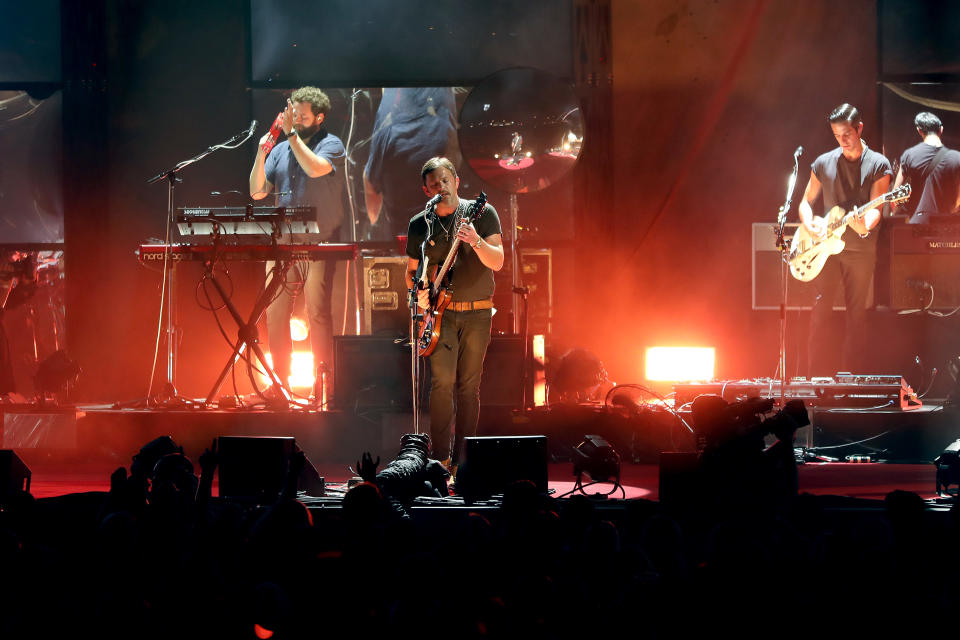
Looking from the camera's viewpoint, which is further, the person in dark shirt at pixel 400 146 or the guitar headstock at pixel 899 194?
the person in dark shirt at pixel 400 146

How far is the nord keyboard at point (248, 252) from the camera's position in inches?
248

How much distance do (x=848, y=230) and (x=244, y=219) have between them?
201 inches

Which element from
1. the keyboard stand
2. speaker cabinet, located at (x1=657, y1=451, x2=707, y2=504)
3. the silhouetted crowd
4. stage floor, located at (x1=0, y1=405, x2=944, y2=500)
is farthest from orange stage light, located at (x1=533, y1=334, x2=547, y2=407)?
the silhouetted crowd

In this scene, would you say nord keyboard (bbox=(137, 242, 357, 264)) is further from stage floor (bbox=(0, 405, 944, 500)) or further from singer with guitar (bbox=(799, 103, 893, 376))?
singer with guitar (bbox=(799, 103, 893, 376))

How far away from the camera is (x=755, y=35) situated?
7.66 m

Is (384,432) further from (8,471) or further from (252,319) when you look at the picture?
(8,471)

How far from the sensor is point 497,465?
3.63 meters

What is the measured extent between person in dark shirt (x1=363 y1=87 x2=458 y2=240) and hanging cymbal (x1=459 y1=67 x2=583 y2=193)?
460 millimetres

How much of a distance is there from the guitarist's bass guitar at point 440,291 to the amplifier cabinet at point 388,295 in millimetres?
1632

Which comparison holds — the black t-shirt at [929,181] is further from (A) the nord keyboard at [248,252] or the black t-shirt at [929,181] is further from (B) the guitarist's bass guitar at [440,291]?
(A) the nord keyboard at [248,252]

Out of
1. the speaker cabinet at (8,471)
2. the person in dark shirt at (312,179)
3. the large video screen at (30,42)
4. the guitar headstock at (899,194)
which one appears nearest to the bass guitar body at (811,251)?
the guitar headstock at (899,194)

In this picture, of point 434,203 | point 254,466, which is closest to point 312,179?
point 434,203

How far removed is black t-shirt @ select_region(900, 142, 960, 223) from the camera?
7.44 metres

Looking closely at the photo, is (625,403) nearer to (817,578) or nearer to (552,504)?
(552,504)
